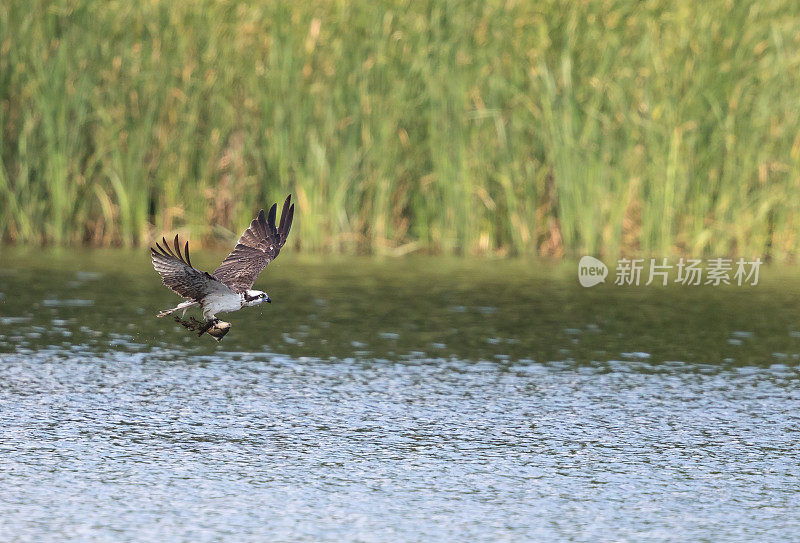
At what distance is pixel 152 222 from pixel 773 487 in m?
8.57

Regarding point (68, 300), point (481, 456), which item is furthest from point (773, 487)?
point (68, 300)

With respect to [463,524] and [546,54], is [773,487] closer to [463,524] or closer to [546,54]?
[463,524]

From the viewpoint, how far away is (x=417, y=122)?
39.9ft

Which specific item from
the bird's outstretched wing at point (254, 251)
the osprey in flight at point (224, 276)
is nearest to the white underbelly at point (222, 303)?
the osprey in flight at point (224, 276)

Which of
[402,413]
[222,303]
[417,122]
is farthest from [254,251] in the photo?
[417,122]

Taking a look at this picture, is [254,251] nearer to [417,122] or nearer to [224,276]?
[224,276]

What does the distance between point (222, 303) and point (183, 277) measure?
254mm

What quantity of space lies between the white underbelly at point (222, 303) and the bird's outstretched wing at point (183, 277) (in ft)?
0.12

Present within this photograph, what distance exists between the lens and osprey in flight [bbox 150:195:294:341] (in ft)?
18.9

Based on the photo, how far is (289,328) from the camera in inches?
335

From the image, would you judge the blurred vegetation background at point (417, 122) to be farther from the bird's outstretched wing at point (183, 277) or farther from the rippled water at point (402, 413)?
the bird's outstretched wing at point (183, 277)

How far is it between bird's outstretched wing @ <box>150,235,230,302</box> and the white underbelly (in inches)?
1.4

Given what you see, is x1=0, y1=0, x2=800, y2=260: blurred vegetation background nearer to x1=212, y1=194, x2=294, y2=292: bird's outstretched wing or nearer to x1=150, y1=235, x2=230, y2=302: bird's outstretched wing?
x1=212, y1=194, x2=294, y2=292: bird's outstretched wing

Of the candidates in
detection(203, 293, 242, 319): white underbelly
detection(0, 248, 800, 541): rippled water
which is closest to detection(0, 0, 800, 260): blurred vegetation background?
detection(0, 248, 800, 541): rippled water
